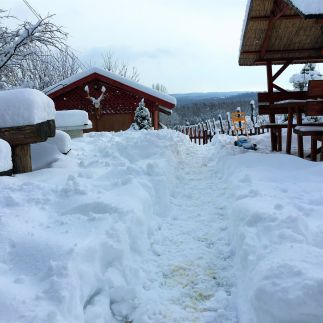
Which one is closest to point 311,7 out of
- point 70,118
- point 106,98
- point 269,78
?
point 269,78

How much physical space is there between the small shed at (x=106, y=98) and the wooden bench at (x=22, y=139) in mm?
14188

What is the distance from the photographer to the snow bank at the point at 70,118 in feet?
32.1

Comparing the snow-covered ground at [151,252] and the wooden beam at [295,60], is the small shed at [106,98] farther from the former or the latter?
the snow-covered ground at [151,252]

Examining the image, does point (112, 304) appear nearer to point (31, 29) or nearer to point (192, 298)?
point (192, 298)

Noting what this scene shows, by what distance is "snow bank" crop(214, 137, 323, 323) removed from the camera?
2361 millimetres

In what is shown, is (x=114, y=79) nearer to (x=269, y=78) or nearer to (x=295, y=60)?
(x=269, y=78)

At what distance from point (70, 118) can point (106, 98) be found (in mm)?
9971

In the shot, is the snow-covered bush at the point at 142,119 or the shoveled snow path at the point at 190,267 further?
the snow-covered bush at the point at 142,119

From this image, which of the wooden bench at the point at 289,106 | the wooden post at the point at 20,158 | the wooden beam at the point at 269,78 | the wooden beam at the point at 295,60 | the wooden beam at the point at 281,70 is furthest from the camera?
the wooden beam at the point at 295,60

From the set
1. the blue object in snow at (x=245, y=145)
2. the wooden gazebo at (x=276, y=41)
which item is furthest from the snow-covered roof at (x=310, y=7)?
the blue object in snow at (x=245, y=145)

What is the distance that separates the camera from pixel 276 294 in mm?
2426

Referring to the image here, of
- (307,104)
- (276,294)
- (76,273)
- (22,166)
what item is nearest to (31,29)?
(22,166)

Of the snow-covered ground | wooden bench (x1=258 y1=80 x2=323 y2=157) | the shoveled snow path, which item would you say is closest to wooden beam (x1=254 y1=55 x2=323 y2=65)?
wooden bench (x1=258 y1=80 x2=323 y2=157)

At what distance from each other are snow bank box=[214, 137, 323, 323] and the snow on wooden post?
290 cm
